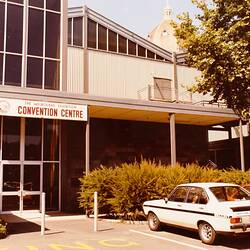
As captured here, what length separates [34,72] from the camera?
2000cm

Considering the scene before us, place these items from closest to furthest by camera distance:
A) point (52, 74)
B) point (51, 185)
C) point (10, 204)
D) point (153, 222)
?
point (153, 222), point (10, 204), point (51, 185), point (52, 74)

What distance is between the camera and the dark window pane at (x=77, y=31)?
953 inches

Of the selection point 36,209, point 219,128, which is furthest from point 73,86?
point 219,128

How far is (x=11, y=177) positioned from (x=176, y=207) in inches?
367

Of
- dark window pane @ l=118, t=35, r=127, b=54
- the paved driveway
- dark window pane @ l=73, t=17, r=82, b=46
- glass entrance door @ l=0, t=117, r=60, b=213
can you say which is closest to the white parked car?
the paved driveway

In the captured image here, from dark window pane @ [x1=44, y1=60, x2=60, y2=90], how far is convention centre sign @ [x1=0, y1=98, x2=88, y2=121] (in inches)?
162

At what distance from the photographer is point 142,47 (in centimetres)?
2695

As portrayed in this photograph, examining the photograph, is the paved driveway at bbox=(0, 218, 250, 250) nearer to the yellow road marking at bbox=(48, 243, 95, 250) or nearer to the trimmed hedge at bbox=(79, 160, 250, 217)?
the yellow road marking at bbox=(48, 243, 95, 250)

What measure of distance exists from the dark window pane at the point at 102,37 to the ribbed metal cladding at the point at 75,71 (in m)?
1.94

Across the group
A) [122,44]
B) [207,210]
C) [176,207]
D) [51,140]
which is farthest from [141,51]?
[207,210]

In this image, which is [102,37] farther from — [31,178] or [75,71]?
[31,178]

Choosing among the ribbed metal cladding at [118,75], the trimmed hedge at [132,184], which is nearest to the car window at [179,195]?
the trimmed hedge at [132,184]

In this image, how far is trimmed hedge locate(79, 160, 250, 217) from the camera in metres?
14.5

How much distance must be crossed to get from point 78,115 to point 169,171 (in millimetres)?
4514
